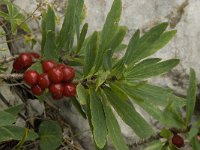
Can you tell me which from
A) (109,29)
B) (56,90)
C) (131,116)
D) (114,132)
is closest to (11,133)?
(56,90)

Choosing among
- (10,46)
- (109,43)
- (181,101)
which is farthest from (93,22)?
(181,101)

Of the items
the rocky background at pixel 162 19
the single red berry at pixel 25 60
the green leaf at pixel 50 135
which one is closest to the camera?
the single red berry at pixel 25 60

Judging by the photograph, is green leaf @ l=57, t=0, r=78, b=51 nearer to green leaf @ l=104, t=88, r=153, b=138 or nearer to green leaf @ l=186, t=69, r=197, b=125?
green leaf @ l=104, t=88, r=153, b=138

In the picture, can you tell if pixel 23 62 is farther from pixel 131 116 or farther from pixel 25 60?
pixel 131 116

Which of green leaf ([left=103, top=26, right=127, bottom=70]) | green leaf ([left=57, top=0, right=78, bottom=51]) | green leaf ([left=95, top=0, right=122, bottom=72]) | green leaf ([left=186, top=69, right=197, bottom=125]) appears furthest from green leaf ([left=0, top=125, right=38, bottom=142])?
green leaf ([left=186, top=69, right=197, bottom=125])

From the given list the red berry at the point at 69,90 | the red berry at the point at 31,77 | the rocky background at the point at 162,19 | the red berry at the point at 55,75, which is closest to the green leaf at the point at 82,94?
the red berry at the point at 69,90

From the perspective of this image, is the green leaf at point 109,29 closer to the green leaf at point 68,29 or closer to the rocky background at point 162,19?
the green leaf at point 68,29

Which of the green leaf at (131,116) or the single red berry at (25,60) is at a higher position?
the single red berry at (25,60)
